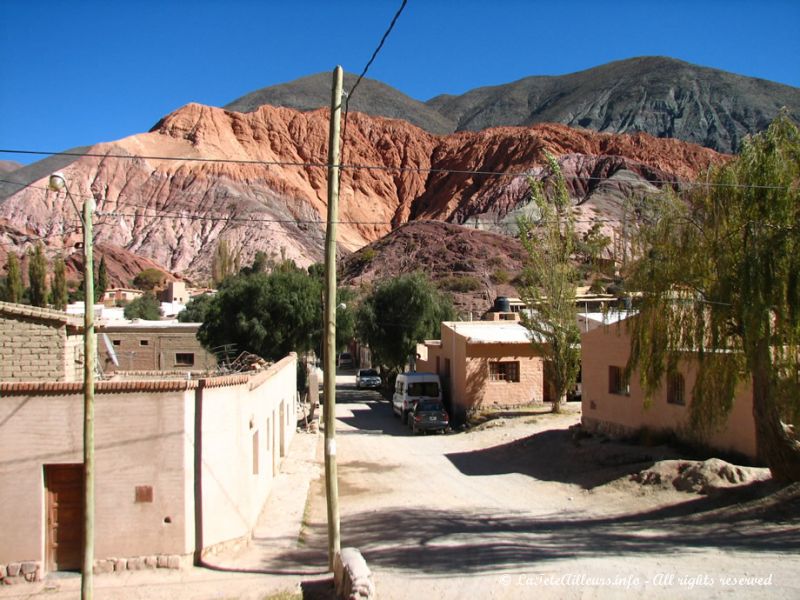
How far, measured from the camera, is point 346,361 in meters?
73.2

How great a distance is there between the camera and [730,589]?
834cm

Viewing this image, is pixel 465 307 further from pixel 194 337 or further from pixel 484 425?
pixel 484 425

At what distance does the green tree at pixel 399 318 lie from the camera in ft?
138

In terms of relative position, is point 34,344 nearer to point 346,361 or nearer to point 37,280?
point 346,361

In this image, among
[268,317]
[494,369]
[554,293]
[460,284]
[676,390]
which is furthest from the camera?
[460,284]

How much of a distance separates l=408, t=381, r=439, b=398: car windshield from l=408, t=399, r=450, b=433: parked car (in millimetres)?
2190

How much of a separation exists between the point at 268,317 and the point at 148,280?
2817 inches

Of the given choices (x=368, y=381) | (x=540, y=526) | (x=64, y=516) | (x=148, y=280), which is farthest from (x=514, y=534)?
(x=148, y=280)

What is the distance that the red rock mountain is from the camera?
117688 mm

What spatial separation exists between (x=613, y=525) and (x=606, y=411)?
29.9 feet

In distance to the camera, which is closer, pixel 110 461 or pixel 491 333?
pixel 110 461

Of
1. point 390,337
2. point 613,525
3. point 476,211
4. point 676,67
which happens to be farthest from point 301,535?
point 676,67

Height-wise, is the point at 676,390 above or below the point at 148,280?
below

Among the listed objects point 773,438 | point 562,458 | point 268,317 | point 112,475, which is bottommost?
point 562,458
